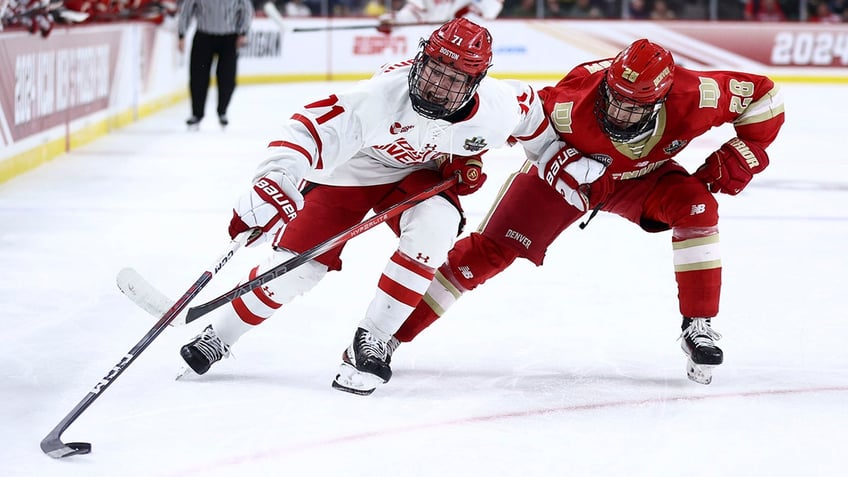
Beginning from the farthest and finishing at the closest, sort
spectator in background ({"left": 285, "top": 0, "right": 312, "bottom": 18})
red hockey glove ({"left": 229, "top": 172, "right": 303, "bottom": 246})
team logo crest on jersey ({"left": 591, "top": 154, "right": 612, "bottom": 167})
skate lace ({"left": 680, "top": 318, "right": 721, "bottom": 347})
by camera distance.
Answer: spectator in background ({"left": 285, "top": 0, "right": 312, "bottom": 18}) → team logo crest on jersey ({"left": 591, "top": 154, "right": 612, "bottom": 167}) → skate lace ({"left": 680, "top": 318, "right": 721, "bottom": 347}) → red hockey glove ({"left": 229, "top": 172, "right": 303, "bottom": 246})

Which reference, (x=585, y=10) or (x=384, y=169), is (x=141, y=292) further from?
(x=585, y=10)

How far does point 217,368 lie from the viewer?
273 cm

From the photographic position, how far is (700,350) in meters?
2.61

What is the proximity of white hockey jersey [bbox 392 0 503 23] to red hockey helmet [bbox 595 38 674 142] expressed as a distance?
584cm

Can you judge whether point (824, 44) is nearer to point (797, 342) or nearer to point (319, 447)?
point (797, 342)

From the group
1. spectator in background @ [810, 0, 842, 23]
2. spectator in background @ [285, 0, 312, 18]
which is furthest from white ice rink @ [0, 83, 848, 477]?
spectator in background @ [810, 0, 842, 23]

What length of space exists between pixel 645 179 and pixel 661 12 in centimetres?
994

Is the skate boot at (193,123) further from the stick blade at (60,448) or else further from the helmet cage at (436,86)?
the stick blade at (60,448)

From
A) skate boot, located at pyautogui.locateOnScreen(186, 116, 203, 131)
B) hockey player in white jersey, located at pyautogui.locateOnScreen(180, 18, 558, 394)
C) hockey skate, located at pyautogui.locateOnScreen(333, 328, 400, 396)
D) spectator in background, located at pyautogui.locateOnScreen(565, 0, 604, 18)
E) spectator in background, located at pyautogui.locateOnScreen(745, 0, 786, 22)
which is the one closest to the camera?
hockey player in white jersey, located at pyautogui.locateOnScreen(180, 18, 558, 394)

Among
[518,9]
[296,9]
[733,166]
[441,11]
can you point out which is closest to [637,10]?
[518,9]

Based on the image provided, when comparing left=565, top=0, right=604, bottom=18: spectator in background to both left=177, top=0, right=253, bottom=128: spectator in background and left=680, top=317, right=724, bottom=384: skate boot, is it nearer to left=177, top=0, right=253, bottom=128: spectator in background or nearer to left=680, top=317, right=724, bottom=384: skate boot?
left=177, top=0, right=253, bottom=128: spectator in background

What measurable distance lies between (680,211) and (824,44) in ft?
34.0

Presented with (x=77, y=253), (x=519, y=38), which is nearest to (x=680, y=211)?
(x=77, y=253)

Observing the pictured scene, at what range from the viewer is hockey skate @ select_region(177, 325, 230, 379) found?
2.62m
